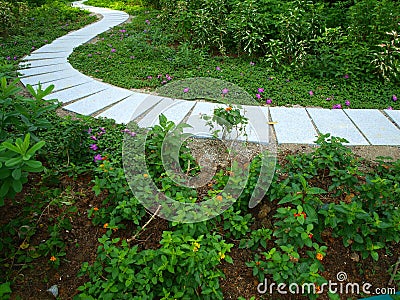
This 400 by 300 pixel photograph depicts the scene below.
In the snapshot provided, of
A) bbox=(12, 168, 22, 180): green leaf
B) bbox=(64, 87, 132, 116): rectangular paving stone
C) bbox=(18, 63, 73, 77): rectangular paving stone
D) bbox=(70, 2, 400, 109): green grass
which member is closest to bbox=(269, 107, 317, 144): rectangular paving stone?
bbox=(70, 2, 400, 109): green grass

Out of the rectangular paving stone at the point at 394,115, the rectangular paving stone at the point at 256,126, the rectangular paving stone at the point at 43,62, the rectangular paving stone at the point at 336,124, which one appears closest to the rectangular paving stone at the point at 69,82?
the rectangular paving stone at the point at 43,62

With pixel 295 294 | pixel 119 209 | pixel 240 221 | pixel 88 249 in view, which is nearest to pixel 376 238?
pixel 295 294

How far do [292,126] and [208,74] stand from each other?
53.8 inches

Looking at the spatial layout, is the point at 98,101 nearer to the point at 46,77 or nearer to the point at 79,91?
the point at 79,91

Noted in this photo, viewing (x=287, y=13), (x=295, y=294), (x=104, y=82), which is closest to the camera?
(x=295, y=294)

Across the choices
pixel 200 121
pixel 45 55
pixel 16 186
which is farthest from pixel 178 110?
pixel 45 55

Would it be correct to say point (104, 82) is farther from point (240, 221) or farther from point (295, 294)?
point (295, 294)

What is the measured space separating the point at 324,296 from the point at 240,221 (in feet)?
1.77

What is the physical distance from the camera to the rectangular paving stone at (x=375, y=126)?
2947 mm

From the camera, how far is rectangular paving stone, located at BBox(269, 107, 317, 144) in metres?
2.91

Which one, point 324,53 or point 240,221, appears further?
point 324,53

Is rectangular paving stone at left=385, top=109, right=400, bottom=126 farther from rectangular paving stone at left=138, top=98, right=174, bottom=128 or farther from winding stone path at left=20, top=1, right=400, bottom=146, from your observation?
rectangular paving stone at left=138, top=98, right=174, bottom=128

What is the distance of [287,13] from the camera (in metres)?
4.50

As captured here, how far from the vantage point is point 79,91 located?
3797mm
